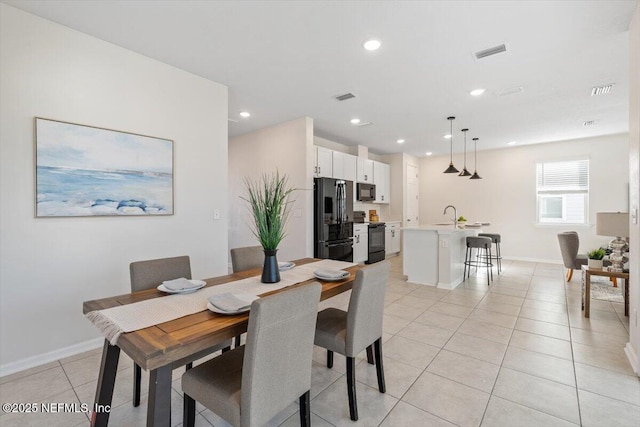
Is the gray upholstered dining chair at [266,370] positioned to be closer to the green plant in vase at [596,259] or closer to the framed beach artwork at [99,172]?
the framed beach artwork at [99,172]

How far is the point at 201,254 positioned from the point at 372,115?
3.23 metres

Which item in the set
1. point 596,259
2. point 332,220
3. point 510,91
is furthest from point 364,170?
point 596,259

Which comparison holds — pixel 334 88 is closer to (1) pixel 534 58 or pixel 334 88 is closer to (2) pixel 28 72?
(1) pixel 534 58

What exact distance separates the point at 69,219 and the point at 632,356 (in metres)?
4.63

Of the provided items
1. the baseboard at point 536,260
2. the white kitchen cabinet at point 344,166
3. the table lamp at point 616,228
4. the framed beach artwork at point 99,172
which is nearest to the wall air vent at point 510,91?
the table lamp at point 616,228

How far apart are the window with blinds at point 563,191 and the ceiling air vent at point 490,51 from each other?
5024 mm

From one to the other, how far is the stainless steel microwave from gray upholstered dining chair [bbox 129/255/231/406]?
4.62 meters

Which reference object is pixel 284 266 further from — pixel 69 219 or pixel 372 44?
pixel 372 44

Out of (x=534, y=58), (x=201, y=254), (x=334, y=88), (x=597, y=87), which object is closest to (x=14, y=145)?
(x=201, y=254)

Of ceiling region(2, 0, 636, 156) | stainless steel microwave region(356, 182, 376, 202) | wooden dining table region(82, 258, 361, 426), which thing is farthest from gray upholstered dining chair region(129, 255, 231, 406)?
stainless steel microwave region(356, 182, 376, 202)

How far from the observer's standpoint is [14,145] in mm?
2195

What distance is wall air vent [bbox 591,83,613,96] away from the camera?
3.51 m

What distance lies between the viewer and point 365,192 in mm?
6508

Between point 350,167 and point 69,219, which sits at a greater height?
point 350,167
